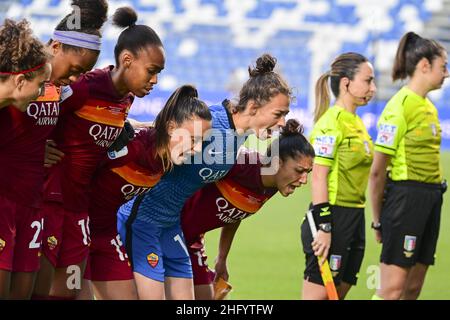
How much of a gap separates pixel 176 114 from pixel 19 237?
3.84ft

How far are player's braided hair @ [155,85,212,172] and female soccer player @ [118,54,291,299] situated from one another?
196 millimetres

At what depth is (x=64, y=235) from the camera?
17.4ft

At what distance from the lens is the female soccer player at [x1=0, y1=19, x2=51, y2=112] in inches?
172

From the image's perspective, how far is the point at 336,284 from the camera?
21.6 ft

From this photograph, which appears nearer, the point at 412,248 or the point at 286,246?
the point at 412,248

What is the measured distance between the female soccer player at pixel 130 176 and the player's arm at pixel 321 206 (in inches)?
53.5

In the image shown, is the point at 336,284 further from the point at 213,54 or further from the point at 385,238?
the point at 213,54

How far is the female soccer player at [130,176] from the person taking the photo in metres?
5.30

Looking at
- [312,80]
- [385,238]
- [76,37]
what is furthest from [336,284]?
[312,80]

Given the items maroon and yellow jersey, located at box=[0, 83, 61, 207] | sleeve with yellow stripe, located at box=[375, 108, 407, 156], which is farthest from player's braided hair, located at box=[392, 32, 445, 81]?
maroon and yellow jersey, located at box=[0, 83, 61, 207]

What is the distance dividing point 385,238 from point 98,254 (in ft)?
7.98

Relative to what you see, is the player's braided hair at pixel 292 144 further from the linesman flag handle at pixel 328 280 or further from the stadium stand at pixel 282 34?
the stadium stand at pixel 282 34

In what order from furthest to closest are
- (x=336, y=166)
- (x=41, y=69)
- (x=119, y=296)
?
1. (x=336, y=166)
2. (x=119, y=296)
3. (x=41, y=69)

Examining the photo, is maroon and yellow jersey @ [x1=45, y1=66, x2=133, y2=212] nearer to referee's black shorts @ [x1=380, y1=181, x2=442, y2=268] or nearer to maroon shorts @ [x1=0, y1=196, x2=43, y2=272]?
maroon shorts @ [x1=0, y1=196, x2=43, y2=272]
